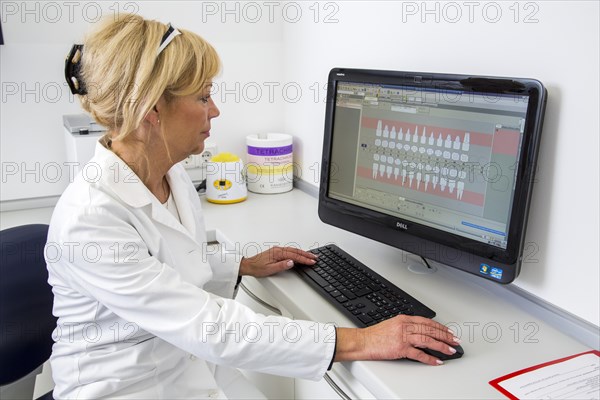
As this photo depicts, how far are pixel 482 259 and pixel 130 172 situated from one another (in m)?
0.73

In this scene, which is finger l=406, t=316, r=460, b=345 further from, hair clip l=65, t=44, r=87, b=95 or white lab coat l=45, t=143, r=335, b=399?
hair clip l=65, t=44, r=87, b=95

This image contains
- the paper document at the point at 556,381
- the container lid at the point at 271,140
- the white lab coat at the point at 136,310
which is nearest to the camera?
the paper document at the point at 556,381

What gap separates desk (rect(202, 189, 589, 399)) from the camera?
861 mm

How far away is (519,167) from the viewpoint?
3.22ft

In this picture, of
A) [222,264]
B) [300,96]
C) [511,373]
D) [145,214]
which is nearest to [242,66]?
[300,96]

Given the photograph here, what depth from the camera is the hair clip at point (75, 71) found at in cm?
104

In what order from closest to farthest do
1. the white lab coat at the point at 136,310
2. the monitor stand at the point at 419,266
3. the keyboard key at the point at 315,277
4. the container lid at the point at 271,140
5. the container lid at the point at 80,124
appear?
1. the white lab coat at the point at 136,310
2. the keyboard key at the point at 315,277
3. the monitor stand at the point at 419,266
4. the container lid at the point at 80,124
5. the container lid at the point at 271,140

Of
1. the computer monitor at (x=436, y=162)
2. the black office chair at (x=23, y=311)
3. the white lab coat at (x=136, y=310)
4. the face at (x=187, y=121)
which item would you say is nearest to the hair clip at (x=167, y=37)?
the face at (x=187, y=121)

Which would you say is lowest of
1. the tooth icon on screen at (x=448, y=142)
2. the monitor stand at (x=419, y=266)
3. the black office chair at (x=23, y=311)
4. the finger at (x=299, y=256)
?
the black office chair at (x=23, y=311)

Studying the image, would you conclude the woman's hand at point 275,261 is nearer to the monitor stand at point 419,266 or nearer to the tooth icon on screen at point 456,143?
the monitor stand at point 419,266

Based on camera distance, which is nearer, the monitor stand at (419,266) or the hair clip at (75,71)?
the hair clip at (75,71)

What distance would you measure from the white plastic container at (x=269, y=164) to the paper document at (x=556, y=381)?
119 centimetres

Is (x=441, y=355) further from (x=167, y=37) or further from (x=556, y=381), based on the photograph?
(x=167, y=37)

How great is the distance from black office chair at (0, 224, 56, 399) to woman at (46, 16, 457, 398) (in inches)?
3.6
